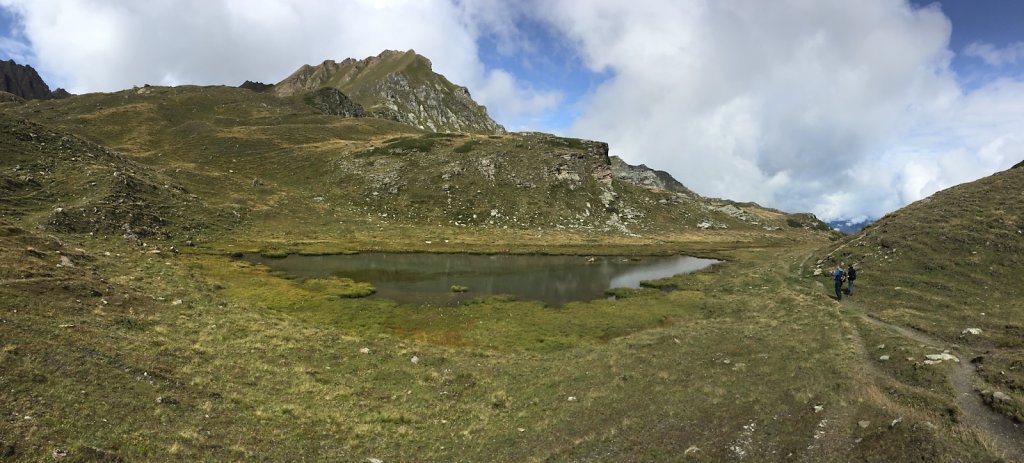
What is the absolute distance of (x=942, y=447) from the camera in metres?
14.8

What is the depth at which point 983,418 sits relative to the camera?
17328 mm

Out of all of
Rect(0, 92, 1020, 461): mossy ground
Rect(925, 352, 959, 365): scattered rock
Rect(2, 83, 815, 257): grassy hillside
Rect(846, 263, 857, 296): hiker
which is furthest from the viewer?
Rect(2, 83, 815, 257): grassy hillside

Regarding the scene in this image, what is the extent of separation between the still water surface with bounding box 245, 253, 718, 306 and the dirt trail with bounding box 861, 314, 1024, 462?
97.7 ft

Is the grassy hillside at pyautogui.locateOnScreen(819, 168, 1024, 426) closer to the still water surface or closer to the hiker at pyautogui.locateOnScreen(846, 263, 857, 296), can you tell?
the hiker at pyautogui.locateOnScreen(846, 263, 857, 296)

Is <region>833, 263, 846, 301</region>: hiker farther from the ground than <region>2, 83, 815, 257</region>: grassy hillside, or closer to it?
closer to it

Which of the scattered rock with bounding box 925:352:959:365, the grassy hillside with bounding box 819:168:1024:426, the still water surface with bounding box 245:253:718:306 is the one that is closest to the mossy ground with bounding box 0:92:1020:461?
the grassy hillside with bounding box 819:168:1024:426

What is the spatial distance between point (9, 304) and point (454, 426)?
2082 centimetres

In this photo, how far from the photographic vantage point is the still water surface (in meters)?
49.9

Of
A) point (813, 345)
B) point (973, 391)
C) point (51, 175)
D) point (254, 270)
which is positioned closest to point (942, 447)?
point (973, 391)

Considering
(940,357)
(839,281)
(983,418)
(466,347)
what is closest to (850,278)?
→ (839,281)

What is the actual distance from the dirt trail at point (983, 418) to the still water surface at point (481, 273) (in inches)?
1173

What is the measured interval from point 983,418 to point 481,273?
4808 centimetres

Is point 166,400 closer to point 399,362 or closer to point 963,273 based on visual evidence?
point 399,362

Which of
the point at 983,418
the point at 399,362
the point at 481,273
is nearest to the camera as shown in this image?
the point at 983,418
